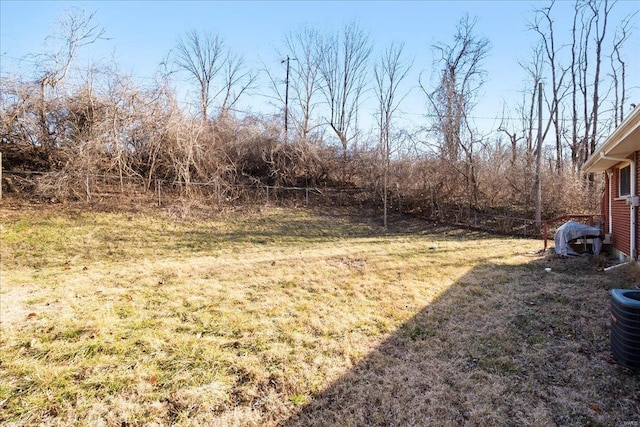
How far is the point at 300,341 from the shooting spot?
3332mm

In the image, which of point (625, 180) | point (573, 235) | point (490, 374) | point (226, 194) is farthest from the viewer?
point (226, 194)

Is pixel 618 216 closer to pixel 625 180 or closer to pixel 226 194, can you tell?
pixel 625 180

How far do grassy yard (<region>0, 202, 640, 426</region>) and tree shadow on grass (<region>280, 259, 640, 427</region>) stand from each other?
15mm

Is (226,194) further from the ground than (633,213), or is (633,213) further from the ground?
(226,194)

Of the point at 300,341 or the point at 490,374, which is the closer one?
the point at 490,374

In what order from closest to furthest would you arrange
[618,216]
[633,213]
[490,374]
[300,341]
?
[490,374] < [300,341] < [633,213] < [618,216]

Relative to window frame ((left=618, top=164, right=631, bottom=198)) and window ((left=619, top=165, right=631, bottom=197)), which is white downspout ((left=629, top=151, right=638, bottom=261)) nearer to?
window frame ((left=618, top=164, right=631, bottom=198))

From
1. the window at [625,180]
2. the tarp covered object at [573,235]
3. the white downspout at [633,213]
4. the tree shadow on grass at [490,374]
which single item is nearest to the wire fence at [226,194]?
the tarp covered object at [573,235]

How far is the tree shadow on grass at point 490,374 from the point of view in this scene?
2248 mm

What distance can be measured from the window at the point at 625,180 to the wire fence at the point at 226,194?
185 inches

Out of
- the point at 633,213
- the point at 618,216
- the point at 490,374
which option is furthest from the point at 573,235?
the point at 490,374

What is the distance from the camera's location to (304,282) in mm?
5520

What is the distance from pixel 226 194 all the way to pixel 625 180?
1209 cm

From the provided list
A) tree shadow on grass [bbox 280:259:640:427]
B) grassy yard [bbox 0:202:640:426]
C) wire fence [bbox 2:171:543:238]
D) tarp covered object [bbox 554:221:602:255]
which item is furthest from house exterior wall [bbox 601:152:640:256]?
wire fence [bbox 2:171:543:238]
